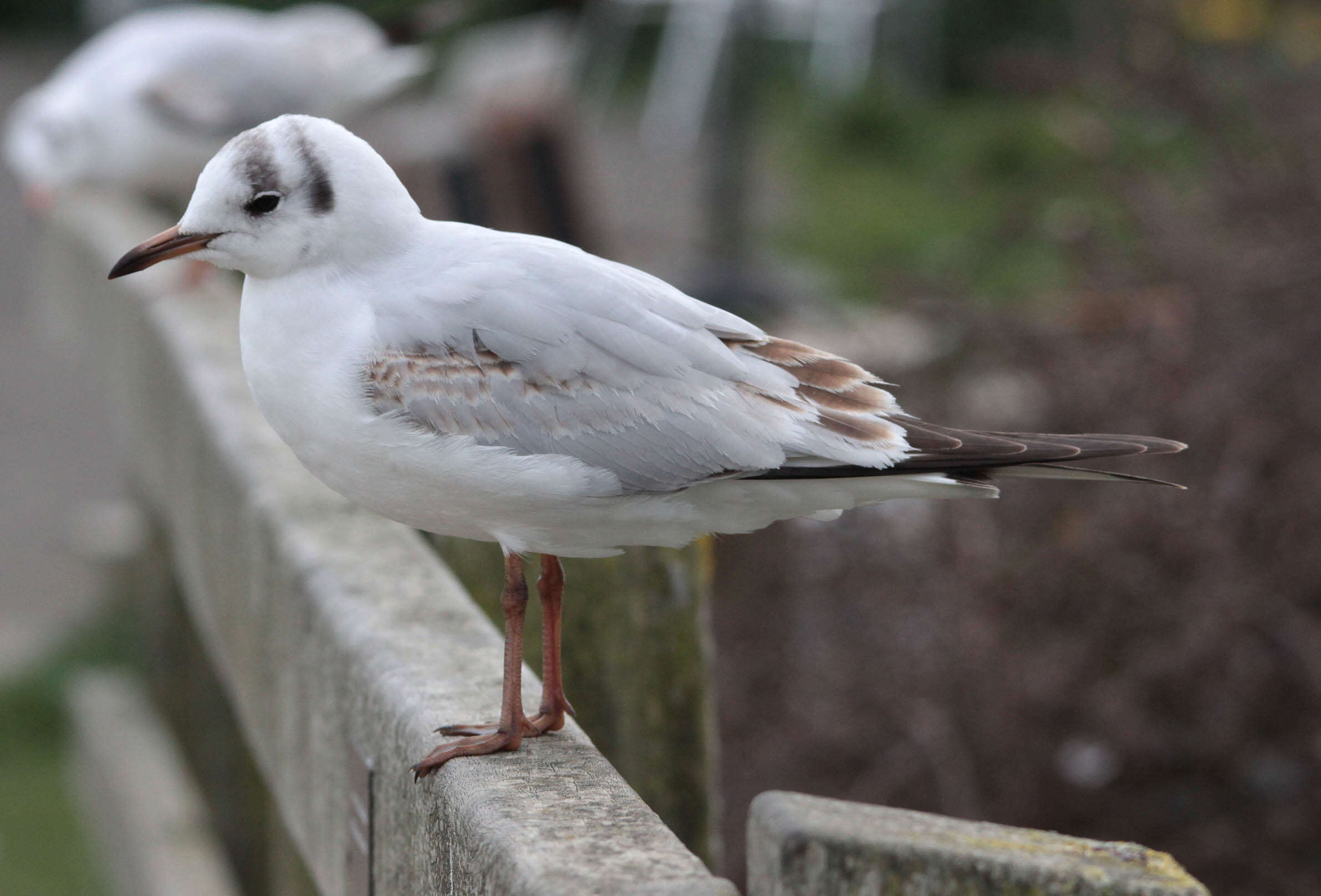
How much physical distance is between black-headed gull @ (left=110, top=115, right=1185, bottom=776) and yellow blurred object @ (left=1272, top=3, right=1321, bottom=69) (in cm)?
1002

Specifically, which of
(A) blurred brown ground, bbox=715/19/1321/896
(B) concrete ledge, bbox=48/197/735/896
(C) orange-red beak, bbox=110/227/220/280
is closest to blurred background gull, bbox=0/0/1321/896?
(A) blurred brown ground, bbox=715/19/1321/896

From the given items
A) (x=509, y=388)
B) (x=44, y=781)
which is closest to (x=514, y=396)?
(x=509, y=388)

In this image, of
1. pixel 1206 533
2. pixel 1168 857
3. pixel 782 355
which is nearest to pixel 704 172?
pixel 1206 533

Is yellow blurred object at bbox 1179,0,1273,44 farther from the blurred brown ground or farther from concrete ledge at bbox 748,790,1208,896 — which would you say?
concrete ledge at bbox 748,790,1208,896

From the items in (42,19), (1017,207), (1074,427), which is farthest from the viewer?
(42,19)

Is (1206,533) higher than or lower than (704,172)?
lower

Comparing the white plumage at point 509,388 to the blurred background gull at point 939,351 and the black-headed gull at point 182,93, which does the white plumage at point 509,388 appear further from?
the black-headed gull at point 182,93

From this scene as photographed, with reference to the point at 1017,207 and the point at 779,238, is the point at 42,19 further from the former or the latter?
the point at 1017,207

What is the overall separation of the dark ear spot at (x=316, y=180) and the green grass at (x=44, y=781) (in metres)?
4.23

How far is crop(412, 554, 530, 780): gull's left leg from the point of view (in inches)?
83.9

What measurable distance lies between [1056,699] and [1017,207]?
2.75 metres

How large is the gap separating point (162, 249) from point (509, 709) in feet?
2.60

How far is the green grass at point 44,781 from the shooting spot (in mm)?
5785

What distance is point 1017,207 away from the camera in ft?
19.3
